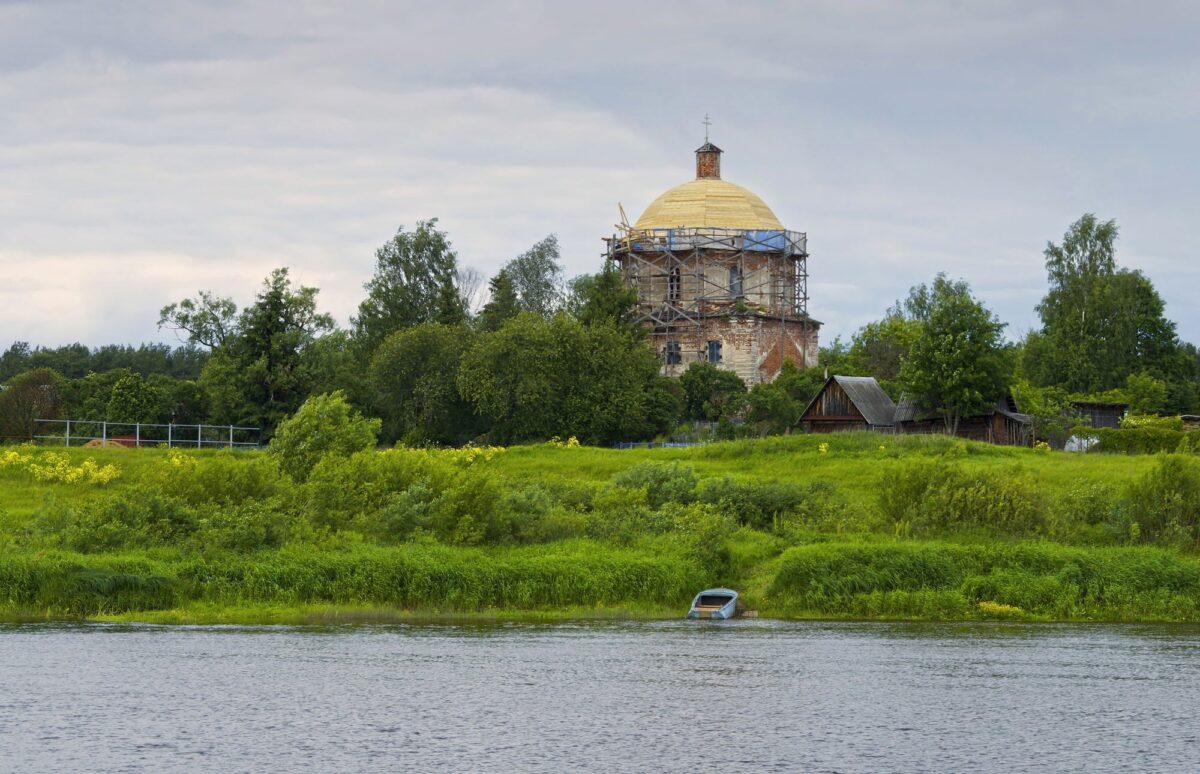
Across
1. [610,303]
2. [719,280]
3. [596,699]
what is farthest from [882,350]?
[596,699]

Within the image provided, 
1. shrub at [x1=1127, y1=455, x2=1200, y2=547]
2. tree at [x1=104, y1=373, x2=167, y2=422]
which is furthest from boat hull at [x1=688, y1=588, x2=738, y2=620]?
tree at [x1=104, y1=373, x2=167, y2=422]

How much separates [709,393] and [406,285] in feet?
72.3

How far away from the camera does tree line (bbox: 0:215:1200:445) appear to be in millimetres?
80375

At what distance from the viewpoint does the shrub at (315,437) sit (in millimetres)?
54875

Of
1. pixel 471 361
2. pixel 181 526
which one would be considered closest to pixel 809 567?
pixel 181 526

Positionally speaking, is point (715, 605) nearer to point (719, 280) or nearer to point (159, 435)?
point (159, 435)

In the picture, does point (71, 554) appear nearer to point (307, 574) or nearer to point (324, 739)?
point (307, 574)

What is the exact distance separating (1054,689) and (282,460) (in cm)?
3202

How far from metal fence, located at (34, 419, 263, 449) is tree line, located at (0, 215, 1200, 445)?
4.49ft

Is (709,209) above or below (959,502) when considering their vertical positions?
above

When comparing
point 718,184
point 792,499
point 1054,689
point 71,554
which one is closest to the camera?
point 1054,689

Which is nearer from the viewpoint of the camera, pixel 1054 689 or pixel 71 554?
pixel 1054 689

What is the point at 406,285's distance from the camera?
104125 millimetres

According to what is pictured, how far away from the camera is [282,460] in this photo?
55.3 metres
